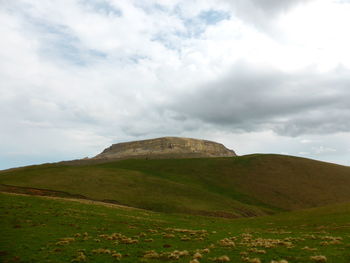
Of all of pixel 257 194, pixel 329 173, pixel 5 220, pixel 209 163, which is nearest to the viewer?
pixel 5 220

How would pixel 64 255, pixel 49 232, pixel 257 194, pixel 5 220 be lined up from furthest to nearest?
pixel 257 194 < pixel 5 220 < pixel 49 232 < pixel 64 255

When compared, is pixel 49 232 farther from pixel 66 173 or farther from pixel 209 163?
pixel 209 163

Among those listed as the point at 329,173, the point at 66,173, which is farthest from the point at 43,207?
the point at 329,173

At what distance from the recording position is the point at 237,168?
142500mm

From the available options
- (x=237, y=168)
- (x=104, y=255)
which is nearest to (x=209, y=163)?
(x=237, y=168)

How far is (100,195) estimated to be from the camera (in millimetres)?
81750

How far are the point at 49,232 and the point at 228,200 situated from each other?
245 feet

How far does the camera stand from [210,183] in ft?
399

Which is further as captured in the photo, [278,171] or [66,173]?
[278,171]

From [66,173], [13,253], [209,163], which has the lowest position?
[13,253]

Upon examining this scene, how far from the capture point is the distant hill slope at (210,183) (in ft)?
280

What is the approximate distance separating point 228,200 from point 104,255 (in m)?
80.8

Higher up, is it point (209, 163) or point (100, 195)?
A: point (209, 163)

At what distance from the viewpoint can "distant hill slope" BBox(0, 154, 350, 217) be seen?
85.2 meters
